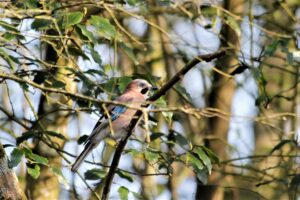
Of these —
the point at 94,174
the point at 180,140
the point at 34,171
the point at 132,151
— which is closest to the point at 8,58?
the point at 34,171

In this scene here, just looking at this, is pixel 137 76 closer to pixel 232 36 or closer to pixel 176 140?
pixel 176 140

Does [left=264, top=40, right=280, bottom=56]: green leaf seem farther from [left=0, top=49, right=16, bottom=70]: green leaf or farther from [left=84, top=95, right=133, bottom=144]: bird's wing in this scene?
[left=0, top=49, right=16, bottom=70]: green leaf

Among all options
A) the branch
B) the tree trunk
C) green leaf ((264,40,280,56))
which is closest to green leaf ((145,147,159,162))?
the branch

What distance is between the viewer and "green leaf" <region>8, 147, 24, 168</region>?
4.41 m

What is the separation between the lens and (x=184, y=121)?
26.8 ft

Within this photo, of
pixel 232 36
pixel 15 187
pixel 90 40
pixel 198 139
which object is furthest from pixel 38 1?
pixel 198 139

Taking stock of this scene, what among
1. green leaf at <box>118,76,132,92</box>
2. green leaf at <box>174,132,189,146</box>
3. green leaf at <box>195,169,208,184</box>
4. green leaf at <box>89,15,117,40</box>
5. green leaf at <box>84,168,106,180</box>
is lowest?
green leaf at <box>84,168,106,180</box>

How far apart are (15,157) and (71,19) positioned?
3.17ft

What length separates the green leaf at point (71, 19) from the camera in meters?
4.66

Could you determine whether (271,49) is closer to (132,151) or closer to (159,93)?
(132,151)

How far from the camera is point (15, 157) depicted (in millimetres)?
4445

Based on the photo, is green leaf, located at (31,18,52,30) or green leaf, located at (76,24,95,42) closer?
green leaf, located at (31,18,52,30)

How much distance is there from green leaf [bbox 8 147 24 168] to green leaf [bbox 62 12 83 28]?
2.79 feet

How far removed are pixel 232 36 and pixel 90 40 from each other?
2.71 m
